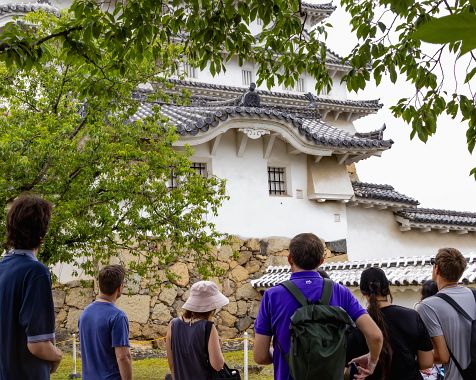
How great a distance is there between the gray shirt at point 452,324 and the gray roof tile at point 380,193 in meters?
10.5

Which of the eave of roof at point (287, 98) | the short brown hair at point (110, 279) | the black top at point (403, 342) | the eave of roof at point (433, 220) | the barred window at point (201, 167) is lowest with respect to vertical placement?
the black top at point (403, 342)

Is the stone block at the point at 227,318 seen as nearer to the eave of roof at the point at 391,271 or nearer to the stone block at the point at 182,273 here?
the eave of roof at the point at 391,271

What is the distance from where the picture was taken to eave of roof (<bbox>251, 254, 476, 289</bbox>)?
9.05 metres

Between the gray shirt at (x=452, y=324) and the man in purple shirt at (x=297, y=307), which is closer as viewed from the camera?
the man in purple shirt at (x=297, y=307)

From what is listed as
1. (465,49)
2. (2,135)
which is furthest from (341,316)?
(2,135)

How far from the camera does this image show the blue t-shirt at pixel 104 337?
3889 millimetres

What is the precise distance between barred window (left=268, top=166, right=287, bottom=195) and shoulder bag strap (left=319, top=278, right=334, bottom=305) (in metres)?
10.2

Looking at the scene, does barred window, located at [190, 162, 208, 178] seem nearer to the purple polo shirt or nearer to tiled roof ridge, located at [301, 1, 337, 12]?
the purple polo shirt

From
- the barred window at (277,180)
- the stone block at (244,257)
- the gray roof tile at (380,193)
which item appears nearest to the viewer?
the stone block at (244,257)

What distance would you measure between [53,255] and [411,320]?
4539 millimetres

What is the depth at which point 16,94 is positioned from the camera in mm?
7680

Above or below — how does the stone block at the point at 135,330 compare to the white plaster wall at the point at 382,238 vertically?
below

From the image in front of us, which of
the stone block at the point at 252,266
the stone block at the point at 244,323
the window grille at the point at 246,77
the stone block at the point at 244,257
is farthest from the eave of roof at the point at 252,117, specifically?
the window grille at the point at 246,77

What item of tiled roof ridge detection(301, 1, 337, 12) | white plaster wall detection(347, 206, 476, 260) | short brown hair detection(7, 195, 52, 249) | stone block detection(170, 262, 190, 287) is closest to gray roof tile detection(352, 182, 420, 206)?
white plaster wall detection(347, 206, 476, 260)
